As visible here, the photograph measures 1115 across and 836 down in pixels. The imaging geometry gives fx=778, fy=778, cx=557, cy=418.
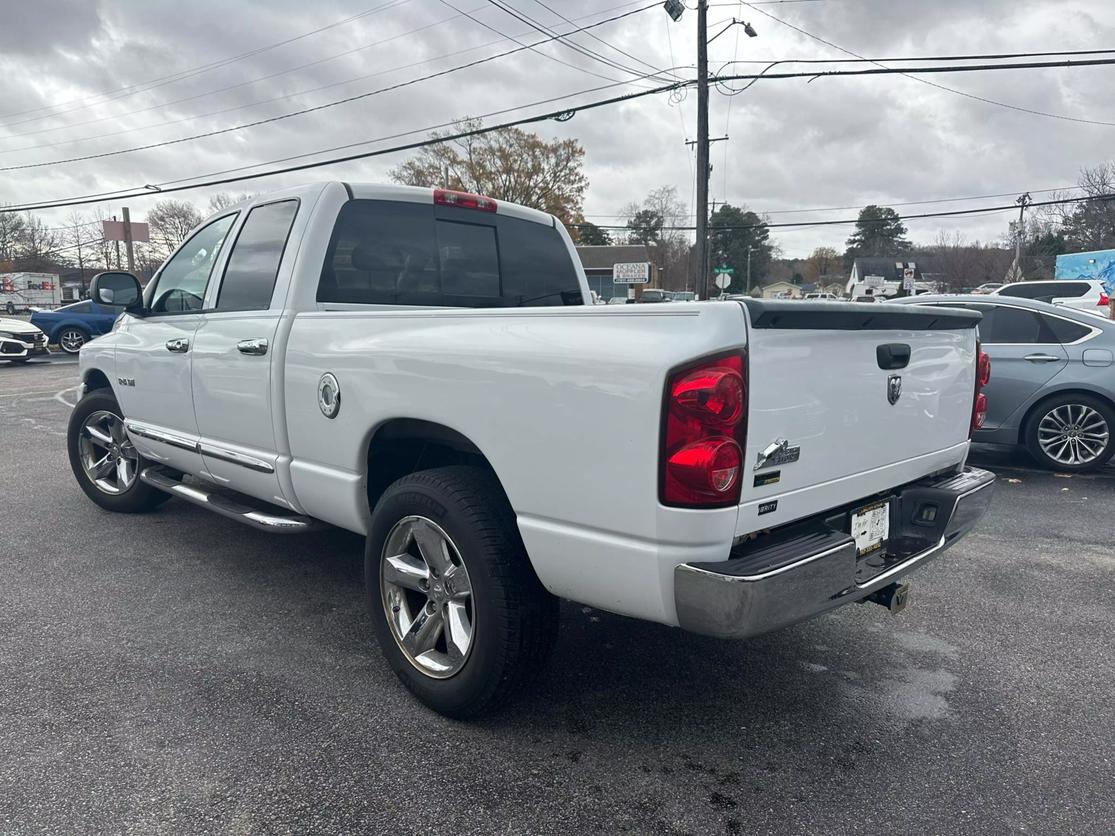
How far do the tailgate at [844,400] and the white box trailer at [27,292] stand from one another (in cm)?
5461

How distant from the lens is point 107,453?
5.47 meters

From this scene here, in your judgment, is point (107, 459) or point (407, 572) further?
point (107, 459)

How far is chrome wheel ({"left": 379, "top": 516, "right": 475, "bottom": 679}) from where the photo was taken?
107 inches

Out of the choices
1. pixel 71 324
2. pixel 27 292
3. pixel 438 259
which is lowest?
pixel 71 324

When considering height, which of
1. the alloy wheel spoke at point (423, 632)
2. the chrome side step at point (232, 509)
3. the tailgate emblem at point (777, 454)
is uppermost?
the tailgate emblem at point (777, 454)

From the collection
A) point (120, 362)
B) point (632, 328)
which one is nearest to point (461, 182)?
point (120, 362)

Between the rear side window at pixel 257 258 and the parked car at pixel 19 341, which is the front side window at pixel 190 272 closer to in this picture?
the rear side window at pixel 257 258

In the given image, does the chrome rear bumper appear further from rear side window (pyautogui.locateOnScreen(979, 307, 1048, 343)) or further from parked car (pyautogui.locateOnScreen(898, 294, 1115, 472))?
rear side window (pyautogui.locateOnScreen(979, 307, 1048, 343))

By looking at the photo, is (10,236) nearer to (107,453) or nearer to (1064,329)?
(107,453)

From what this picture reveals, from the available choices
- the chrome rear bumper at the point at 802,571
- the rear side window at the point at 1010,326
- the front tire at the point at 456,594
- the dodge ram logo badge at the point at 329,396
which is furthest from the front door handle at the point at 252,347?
the rear side window at the point at 1010,326

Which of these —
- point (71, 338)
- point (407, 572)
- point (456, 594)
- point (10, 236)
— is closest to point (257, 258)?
point (407, 572)

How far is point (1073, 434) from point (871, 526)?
5.20 m

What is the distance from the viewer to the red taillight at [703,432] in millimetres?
2074

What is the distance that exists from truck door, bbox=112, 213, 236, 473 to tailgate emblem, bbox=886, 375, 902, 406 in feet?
11.0
